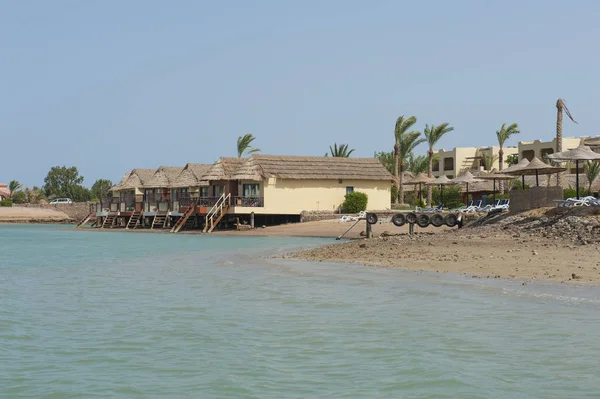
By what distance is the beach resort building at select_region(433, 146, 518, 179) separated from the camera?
84188 millimetres

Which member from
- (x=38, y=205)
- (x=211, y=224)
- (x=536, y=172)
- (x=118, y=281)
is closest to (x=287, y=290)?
(x=118, y=281)

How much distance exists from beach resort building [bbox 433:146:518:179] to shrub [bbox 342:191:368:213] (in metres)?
32.5

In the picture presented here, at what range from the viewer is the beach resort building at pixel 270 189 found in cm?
5294

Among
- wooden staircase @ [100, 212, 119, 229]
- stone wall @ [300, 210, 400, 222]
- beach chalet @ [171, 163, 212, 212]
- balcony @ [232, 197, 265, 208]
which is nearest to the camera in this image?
stone wall @ [300, 210, 400, 222]

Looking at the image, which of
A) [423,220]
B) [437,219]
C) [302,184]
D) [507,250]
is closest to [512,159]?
[302,184]

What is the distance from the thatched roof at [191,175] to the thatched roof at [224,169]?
160 inches

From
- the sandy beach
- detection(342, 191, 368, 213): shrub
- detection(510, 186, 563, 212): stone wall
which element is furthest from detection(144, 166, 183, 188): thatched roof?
detection(510, 186, 563, 212): stone wall

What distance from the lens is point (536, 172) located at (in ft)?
109

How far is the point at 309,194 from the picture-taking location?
178 ft

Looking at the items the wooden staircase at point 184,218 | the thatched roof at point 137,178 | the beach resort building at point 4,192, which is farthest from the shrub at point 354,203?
the beach resort building at point 4,192

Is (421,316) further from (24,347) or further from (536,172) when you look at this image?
(536,172)

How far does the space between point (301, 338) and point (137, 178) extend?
60492 mm

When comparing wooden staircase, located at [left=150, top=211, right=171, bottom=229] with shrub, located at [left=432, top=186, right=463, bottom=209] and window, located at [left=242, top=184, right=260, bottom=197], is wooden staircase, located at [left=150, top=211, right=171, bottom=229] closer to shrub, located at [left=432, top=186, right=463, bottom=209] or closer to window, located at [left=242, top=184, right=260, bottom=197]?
window, located at [left=242, top=184, right=260, bottom=197]

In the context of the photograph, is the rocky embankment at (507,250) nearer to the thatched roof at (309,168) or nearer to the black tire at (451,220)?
the black tire at (451,220)
